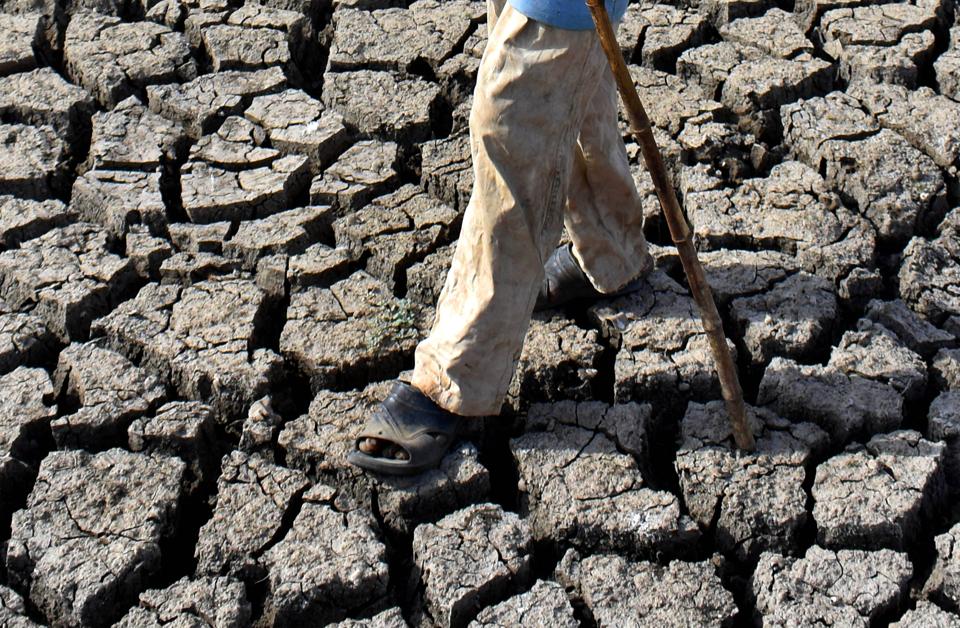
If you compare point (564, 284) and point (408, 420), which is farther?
point (564, 284)

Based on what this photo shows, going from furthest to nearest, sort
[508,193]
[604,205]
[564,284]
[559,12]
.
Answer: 1. [564,284]
2. [604,205]
3. [508,193]
4. [559,12]

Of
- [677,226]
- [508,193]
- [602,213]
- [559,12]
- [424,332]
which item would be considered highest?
[559,12]

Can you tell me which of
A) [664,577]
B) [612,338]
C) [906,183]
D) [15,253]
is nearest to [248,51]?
[15,253]

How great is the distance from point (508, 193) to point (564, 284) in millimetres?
817

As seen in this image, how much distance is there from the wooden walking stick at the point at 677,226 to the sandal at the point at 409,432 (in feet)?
2.22

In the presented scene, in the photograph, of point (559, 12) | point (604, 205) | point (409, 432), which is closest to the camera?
point (559, 12)

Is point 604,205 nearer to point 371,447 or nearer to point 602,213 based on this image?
point 602,213

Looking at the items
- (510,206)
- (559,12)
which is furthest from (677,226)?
(559,12)

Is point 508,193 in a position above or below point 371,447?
above

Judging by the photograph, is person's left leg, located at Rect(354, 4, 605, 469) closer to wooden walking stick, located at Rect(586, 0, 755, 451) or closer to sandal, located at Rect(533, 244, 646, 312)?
wooden walking stick, located at Rect(586, 0, 755, 451)

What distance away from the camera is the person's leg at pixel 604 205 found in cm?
338

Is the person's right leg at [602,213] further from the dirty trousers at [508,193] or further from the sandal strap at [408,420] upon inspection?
the sandal strap at [408,420]

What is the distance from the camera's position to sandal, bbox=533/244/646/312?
143 inches

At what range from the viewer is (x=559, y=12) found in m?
2.71
